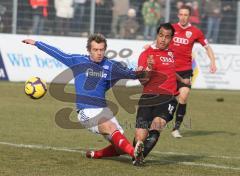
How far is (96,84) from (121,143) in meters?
0.92

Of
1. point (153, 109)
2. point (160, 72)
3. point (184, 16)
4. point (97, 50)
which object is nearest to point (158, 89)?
point (160, 72)

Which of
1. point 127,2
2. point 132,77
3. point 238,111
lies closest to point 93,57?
point 132,77

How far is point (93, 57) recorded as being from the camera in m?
9.54

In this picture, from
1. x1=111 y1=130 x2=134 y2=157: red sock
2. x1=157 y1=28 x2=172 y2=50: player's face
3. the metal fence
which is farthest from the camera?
the metal fence

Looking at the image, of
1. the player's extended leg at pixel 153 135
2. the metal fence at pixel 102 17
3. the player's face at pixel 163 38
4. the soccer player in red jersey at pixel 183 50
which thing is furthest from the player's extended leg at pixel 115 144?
the metal fence at pixel 102 17

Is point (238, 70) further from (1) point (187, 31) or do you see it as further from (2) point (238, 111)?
(1) point (187, 31)

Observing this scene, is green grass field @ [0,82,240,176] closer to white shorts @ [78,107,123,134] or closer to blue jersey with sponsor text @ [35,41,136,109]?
white shorts @ [78,107,123,134]

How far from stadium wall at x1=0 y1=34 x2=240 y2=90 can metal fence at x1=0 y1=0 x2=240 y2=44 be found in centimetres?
88

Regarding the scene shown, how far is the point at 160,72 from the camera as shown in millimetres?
10023

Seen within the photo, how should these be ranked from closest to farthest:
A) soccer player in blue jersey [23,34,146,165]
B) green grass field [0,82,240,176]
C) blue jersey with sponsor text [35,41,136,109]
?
green grass field [0,82,240,176]
soccer player in blue jersey [23,34,146,165]
blue jersey with sponsor text [35,41,136,109]

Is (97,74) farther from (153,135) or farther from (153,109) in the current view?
(153,135)

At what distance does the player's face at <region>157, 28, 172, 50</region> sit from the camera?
32.1ft

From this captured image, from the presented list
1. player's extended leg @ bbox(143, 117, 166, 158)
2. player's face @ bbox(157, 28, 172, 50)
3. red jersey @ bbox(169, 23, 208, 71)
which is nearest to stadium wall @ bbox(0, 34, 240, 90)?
red jersey @ bbox(169, 23, 208, 71)

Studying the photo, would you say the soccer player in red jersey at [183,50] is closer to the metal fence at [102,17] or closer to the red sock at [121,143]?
the red sock at [121,143]
